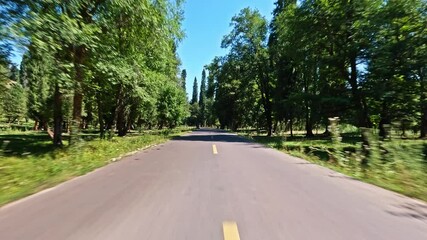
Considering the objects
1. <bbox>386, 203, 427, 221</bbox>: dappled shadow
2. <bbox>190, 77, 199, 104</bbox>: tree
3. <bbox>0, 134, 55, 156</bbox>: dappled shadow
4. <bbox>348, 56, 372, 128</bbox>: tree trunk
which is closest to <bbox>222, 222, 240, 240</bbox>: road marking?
<bbox>386, 203, 427, 221</bbox>: dappled shadow

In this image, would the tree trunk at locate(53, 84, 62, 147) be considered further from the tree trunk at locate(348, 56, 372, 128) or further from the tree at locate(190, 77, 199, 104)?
the tree at locate(190, 77, 199, 104)

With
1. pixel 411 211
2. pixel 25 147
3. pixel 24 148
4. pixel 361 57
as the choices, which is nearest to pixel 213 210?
pixel 411 211

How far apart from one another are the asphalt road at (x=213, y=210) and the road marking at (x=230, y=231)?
0.01m

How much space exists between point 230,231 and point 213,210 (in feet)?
3.91

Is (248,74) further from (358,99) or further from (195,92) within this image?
(195,92)

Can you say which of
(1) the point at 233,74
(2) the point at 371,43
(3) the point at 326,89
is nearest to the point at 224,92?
(1) the point at 233,74

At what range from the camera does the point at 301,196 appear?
7.37 metres

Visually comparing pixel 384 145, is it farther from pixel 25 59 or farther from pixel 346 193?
pixel 25 59

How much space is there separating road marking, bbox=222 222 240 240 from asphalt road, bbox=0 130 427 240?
0.01 metres

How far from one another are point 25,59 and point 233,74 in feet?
132

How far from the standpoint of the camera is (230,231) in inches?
193

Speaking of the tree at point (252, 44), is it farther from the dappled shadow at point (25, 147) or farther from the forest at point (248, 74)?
the dappled shadow at point (25, 147)

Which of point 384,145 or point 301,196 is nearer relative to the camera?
point 301,196

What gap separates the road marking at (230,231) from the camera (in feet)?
15.2
